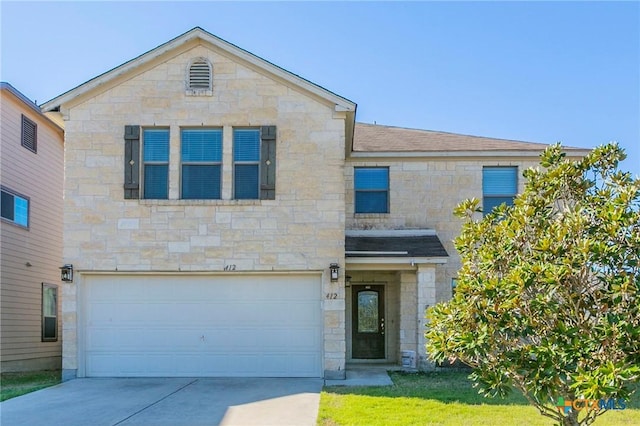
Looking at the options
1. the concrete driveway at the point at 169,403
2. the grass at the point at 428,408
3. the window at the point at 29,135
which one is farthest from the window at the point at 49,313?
the grass at the point at 428,408

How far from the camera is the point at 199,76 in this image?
1347 cm

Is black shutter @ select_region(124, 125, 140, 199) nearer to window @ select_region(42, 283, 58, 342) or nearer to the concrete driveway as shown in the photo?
the concrete driveway

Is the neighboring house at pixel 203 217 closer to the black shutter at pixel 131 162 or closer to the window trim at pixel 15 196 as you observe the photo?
the black shutter at pixel 131 162

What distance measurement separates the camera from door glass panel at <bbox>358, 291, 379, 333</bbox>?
16.7m

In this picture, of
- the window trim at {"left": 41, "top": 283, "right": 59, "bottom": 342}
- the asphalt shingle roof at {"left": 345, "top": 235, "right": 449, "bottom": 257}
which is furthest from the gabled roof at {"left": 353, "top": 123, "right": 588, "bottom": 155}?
the window trim at {"left": 41, "top": 283, "right": 59, "bottom": 342}

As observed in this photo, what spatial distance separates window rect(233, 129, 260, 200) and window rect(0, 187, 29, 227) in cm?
617

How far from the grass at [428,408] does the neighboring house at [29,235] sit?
8857mm

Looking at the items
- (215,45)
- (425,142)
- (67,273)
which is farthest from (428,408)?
(425,142)

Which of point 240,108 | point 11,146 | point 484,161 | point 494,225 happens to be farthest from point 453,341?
point 11,146

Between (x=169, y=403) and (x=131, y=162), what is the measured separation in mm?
5338

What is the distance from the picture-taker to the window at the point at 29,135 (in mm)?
16297

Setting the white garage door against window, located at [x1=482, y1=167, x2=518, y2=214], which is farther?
window, located at [x1=482, y1=167, x2=518, y2=214]

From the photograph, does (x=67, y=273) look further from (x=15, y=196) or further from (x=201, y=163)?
(x=15, y=196)

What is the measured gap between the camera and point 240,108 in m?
13.4
